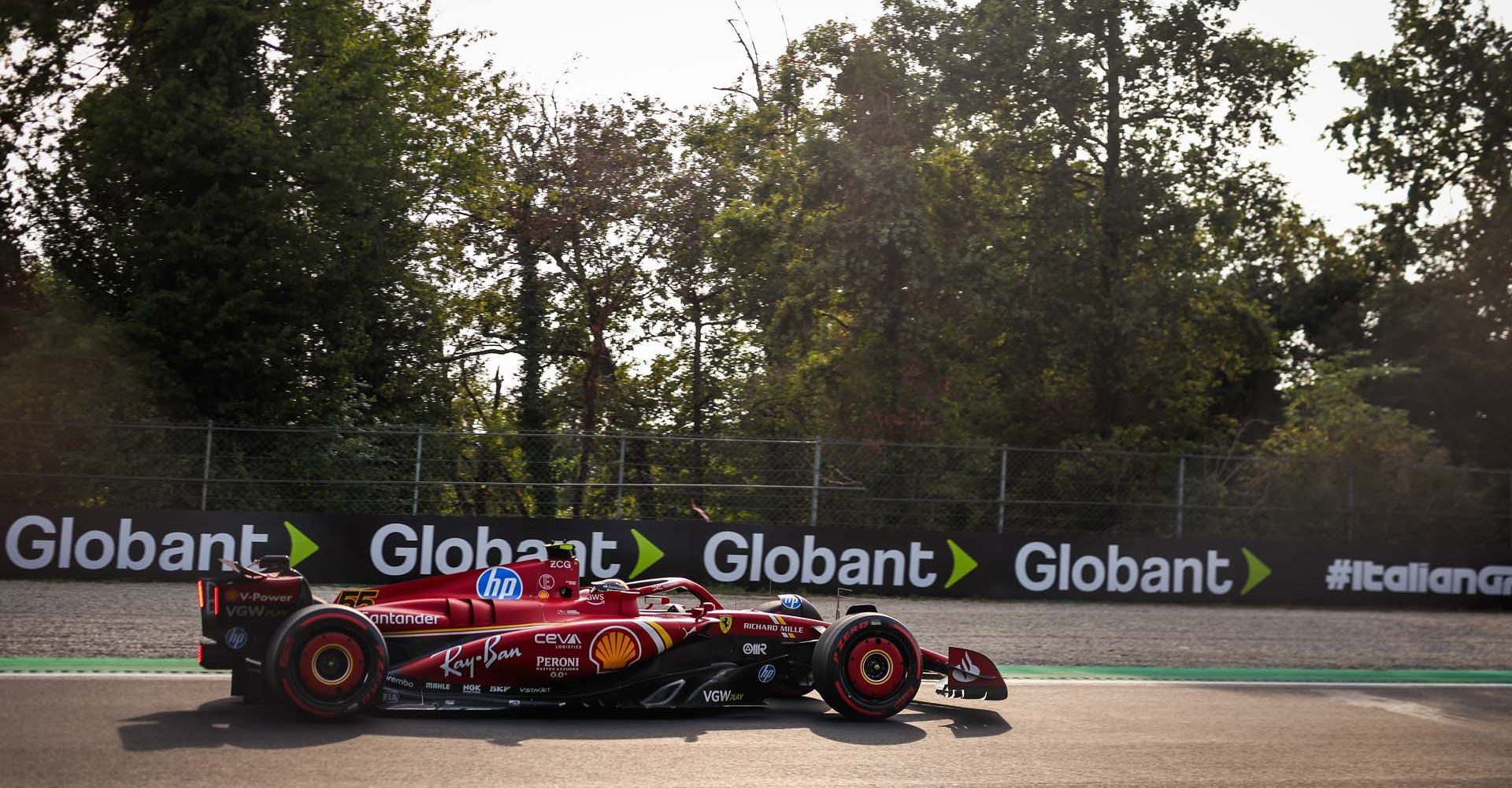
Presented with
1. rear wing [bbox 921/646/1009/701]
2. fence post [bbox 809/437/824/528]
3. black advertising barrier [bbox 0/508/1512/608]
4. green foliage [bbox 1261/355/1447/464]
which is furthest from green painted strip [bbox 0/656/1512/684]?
green foliage [bbox 1261/355/1447/464]

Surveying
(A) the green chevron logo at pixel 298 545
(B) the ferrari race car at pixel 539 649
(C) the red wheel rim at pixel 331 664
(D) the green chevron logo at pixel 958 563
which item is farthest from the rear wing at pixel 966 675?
(A) the green chevron logo at pixel 298 545

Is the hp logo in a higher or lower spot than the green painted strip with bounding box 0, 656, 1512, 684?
higher

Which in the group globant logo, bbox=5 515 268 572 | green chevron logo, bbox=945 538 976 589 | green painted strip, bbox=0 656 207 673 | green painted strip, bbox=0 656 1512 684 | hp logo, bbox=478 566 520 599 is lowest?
green painted strip, bbox=0 656 207 673

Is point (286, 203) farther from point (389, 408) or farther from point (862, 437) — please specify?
point (862, 437)

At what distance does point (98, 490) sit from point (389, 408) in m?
7.09

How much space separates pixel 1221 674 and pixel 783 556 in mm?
6625

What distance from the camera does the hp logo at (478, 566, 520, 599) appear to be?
8500mm

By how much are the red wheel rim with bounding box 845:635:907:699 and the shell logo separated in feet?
4.19

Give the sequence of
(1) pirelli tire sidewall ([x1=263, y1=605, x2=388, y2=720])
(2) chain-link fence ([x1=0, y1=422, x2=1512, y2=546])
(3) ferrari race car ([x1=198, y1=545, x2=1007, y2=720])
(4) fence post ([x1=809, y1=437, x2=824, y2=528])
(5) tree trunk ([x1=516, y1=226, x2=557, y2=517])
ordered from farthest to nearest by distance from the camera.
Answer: (5) tree trunk ([x1=516, y1=226, x2=557, y2=517]) < (4) fence post ([x1=809, y1=437, x2=824, y2=528]) < (2) chain-link fence ([x1=0, y1=422, x2=1512, y2=546]) < (3) ferrari race car ([x1=198, y1=545, x2=1007, y2=720]) < (1) pirelli tire sidewall ([x1=263, y1=605, x2=388, y2=720])

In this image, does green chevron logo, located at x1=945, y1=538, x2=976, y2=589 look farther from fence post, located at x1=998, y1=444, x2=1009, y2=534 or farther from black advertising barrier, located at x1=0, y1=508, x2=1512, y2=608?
fence post, located at x1=998, y1=444, x2=1009, y2=534

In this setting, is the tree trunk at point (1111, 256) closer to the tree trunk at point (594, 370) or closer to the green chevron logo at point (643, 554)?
the tree trunk at point (594, 370)

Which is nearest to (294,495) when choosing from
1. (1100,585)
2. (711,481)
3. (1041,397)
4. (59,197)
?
(711,481)

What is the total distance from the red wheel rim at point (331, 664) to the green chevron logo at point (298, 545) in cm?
917

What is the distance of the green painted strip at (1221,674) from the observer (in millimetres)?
9977
